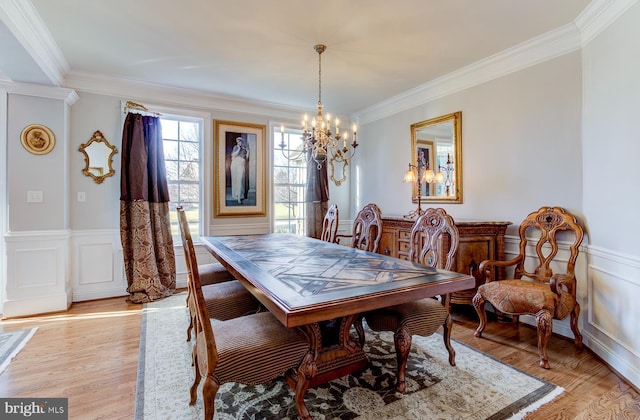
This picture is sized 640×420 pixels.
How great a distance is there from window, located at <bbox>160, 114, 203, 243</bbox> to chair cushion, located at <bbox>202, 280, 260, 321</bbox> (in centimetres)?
219

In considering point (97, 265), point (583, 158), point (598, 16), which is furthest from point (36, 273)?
point (598, 16)

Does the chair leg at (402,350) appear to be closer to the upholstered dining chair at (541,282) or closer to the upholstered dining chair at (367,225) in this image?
the upholstered dining chair at (541,282)

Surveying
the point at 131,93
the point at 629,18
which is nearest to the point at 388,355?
the point at 629,18

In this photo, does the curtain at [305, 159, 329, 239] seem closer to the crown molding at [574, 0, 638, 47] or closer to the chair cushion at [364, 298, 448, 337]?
the chair cushion at [364, 298, 448, 337]

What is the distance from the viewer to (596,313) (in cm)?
230

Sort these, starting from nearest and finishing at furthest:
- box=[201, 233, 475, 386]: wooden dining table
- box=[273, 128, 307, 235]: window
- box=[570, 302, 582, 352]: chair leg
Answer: box=[201, 233, 475, 386]: wooden dining table < box=[570, 302, 582, 352]: chair leg < box=[273, 128, 307, 235]: window

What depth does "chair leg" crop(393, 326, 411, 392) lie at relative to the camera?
5.85ft

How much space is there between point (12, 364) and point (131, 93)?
2.91 meters

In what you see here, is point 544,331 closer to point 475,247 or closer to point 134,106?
point 475,247

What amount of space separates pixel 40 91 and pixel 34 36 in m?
0.92

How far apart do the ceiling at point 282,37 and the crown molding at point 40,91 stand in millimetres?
105

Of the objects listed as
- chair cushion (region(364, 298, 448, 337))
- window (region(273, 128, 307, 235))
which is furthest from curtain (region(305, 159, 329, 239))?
chair cushion (region(364, 298, 448, 337))

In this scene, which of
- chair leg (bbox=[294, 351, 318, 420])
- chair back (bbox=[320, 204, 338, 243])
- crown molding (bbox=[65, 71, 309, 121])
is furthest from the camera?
crown molding (bbox=[65, 71, 309, 121])

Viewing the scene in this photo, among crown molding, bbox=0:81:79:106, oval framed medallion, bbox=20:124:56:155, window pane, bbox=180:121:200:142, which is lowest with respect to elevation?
oval framed medallion, bbox=20:124:56:155
